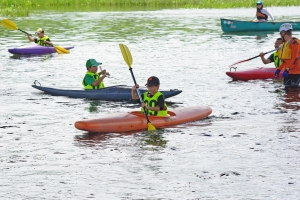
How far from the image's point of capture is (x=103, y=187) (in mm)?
7918


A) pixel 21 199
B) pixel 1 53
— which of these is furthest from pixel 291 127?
pixel 1 53

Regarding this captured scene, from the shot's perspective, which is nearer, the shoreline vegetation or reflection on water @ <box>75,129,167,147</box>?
reflection on water @ <box>75,129,167,147</box>

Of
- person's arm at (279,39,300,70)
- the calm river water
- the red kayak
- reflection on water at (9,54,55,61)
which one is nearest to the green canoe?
the calm river water

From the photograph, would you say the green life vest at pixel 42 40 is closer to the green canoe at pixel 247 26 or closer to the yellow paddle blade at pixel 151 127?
the green canoe at pixel 247 26

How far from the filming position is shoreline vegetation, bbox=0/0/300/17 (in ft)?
148

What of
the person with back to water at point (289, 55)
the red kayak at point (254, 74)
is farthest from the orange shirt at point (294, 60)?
the red kayak at point (254, 74)

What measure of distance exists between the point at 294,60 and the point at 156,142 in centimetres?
499

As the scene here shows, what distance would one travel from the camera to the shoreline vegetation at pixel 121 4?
4512 cm

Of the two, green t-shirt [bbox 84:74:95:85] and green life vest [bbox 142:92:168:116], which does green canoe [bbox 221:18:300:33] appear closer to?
green t-shirt [bbox 84:74:95:85]

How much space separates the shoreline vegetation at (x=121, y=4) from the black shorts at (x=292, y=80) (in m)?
30.6

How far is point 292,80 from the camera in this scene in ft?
46.6

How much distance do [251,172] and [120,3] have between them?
4061cm

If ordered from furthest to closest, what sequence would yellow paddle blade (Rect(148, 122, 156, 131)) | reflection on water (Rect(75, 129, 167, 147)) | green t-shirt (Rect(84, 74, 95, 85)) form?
green t-shirt (Rect(84, 74, 95, 85)) < yellow paddle blade (Rect(148, 122, 156, 131)) < reflection on water (Rect(75, 129, 167, 147))

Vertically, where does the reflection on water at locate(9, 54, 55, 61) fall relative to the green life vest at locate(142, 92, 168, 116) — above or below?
below
